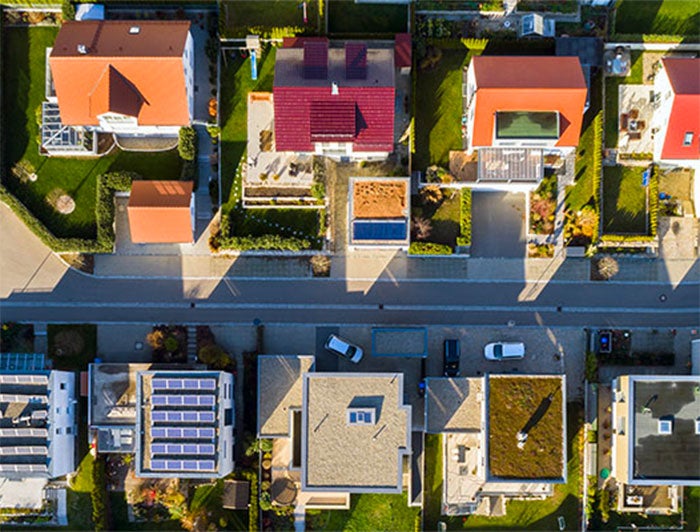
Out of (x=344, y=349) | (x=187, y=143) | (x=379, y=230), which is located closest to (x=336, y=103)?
(x=379, y=230)

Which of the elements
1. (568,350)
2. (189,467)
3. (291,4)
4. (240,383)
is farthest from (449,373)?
(291,4)

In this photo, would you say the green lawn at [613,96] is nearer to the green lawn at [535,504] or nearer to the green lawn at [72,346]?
the green lawn at [535,504]

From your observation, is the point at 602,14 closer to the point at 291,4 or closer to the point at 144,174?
the point at 291,4

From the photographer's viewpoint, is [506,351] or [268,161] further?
[268,161]

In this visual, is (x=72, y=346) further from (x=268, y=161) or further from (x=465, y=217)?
(x=465, y=217)

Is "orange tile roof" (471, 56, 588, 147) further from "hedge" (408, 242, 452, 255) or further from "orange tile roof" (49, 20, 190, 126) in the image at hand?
"orange tile roof" (49, 20, 190, 126)

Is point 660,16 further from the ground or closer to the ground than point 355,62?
further from the ground

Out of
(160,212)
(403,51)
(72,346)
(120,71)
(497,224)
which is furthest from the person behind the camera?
(497,224)

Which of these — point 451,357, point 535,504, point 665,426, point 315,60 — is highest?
point 315,60

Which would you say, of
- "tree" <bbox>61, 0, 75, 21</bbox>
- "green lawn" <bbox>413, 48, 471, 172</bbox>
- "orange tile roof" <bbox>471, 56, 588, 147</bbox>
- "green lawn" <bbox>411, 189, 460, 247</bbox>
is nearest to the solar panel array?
"green lawn" <bbox>411, 189, 460, 247</bbox>
